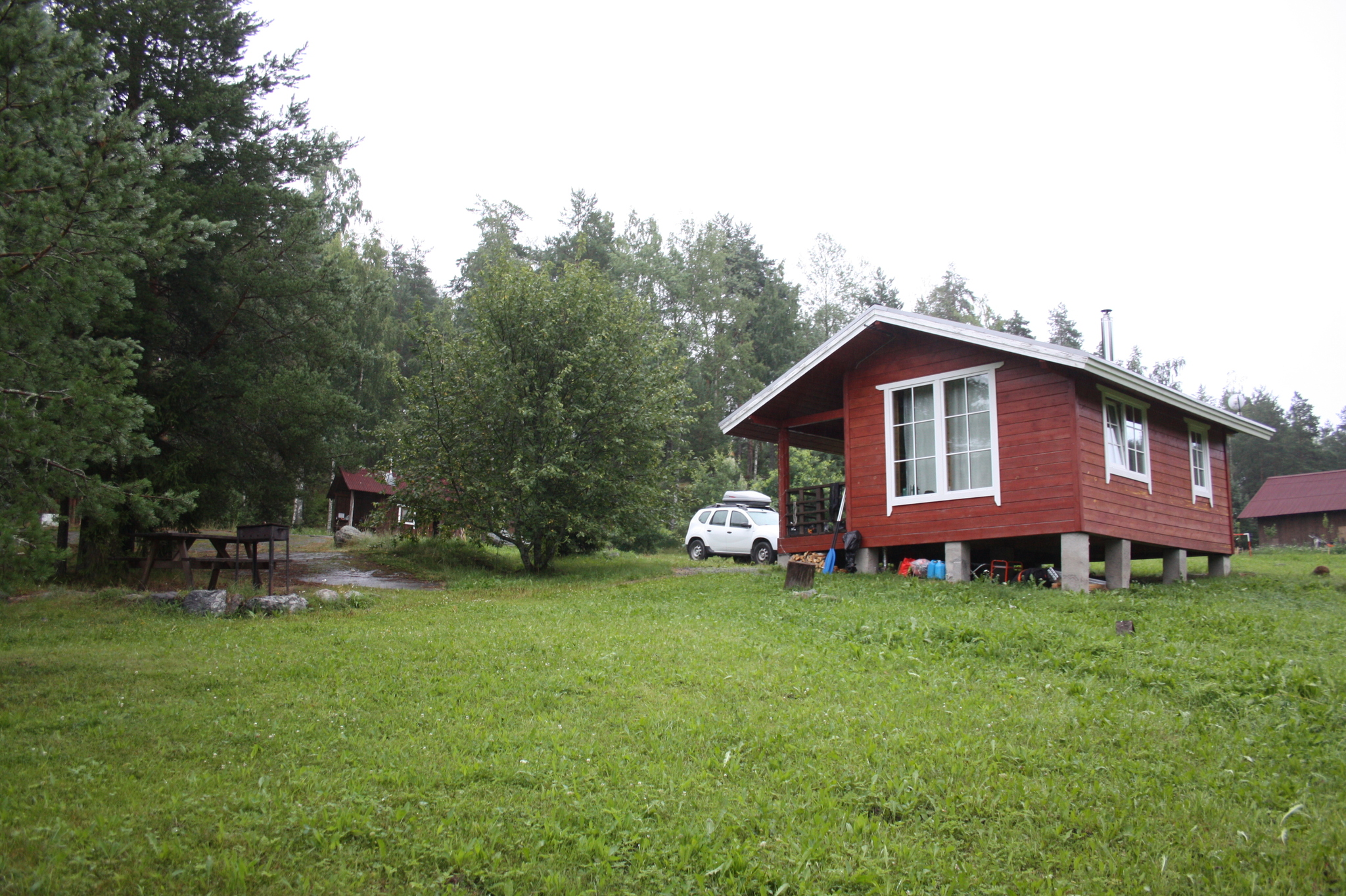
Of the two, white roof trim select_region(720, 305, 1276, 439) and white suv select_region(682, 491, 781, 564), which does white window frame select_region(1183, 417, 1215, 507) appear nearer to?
white roof trim select_region(720, 305, 1276, 439)

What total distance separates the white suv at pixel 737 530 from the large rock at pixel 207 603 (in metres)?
13.7

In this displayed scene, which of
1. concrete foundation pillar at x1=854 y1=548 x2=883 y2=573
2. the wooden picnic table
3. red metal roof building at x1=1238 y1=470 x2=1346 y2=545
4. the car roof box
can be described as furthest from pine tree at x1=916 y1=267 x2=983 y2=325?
the wooden picnic table

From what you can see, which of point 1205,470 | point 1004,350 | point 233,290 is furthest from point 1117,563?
point 233,290

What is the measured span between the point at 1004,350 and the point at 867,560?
4404 mm

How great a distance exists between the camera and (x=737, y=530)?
2330cm

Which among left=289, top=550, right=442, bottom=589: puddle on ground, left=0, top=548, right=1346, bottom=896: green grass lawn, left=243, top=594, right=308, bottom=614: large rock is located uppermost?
left=289, top=550, right=442, bottom=589: puddle on ground

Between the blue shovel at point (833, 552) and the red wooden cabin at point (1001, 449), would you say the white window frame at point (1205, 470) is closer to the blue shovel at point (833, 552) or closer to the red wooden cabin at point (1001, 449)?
the red wooden cabin at point (1001, 449)

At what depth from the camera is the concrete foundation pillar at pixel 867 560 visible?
15195mm

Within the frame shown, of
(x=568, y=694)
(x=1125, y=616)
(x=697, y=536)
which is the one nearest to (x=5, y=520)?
(x=568, y=694)

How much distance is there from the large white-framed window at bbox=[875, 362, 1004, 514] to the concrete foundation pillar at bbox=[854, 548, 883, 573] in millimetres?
971

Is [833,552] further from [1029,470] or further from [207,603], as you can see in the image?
[207,603]

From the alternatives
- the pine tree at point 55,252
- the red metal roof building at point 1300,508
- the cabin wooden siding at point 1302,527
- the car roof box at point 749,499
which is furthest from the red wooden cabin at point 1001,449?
the red metal roof building at point 1300,508

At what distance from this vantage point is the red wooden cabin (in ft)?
41.6

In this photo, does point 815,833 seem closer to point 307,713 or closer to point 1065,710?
point 1065,710
